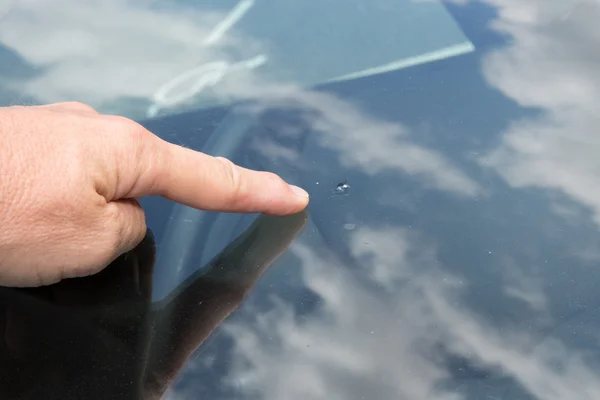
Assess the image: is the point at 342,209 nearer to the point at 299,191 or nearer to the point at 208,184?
the point at 299,191

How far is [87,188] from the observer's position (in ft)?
2.88

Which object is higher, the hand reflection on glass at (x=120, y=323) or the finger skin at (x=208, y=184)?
the finger skin at (x=208, y=184)

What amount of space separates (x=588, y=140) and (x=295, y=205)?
0.57 m

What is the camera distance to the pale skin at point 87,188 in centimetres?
86

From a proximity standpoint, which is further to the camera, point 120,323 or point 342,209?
point 342,209

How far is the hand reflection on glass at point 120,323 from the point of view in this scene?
822 mm

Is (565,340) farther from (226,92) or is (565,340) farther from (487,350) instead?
(226,92)

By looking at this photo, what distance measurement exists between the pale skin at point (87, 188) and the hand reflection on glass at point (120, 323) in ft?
0.10

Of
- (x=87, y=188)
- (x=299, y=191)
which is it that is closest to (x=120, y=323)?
(x=87, y=188)

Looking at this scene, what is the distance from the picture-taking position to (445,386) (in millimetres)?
792

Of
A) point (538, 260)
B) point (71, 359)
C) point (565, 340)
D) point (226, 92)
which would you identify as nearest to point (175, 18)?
point (226, 92)

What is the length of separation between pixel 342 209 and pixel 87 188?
417 mm

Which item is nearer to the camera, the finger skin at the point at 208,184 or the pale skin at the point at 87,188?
the pale skin at the point at 87,188

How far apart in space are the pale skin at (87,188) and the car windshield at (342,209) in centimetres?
5
